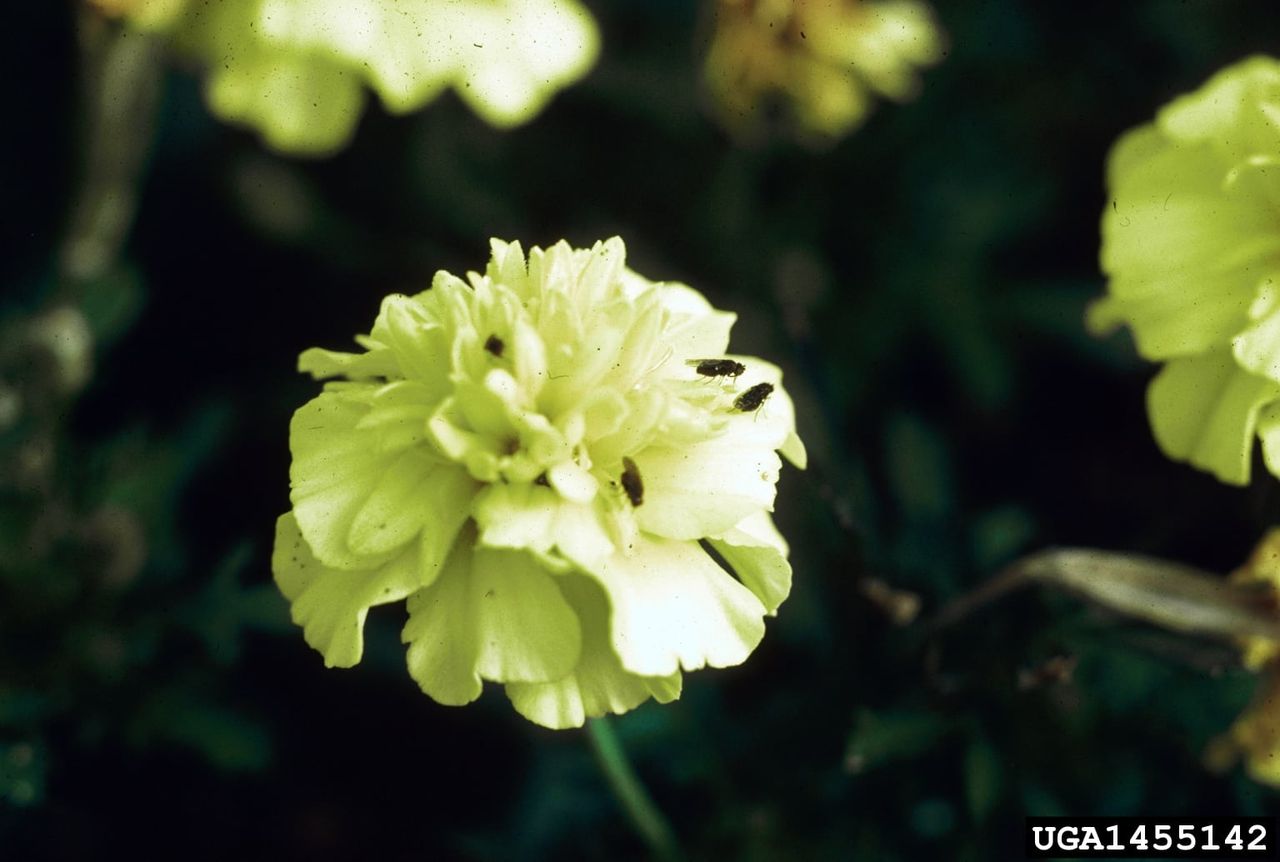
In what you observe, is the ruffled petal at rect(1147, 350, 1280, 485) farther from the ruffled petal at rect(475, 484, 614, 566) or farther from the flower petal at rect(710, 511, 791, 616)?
the ruffled petal at rect(475, 484, 614, 566)

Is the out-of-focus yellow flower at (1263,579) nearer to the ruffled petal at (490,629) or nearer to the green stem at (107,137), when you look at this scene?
the ruffled petal at (490,629)

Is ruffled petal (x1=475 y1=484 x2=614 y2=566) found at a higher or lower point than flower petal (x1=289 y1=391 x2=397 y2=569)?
lower

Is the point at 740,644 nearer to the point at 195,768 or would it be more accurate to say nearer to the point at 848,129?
the point at 195,768

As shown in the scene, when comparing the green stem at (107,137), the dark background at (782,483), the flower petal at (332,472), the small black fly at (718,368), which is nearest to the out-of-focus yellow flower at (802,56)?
the dark background at (782,483)

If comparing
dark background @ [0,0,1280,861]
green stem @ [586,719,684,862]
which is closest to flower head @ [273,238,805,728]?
green stem @ [586,719,684,862]

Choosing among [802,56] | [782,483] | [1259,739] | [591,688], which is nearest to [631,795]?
[591,688]

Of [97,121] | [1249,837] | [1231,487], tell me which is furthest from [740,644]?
[97,121]
